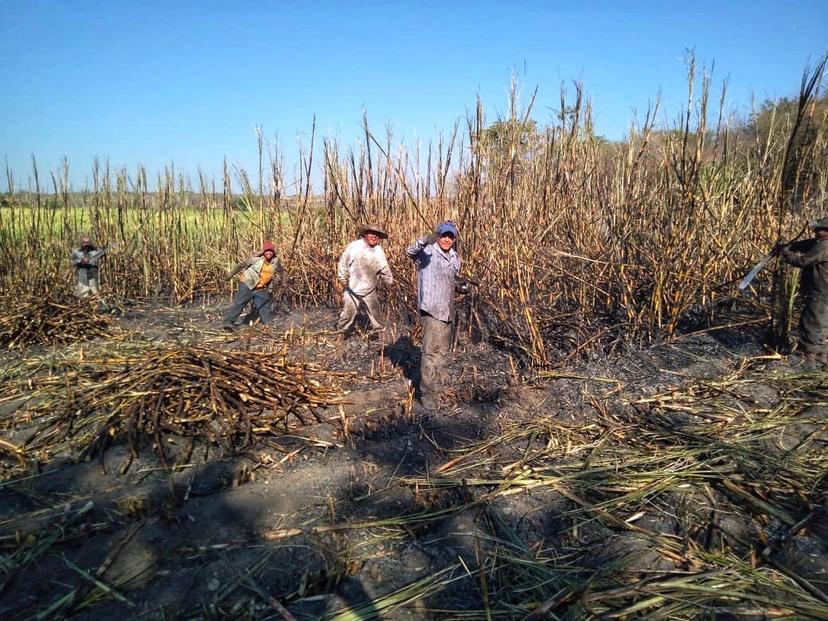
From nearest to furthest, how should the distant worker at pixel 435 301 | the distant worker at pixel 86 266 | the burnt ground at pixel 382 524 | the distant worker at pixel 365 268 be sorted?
the burnt ground at pixel 382 524 → the distant worker at pixel 435 301 → the distant worker at pixel 365 268 → the distant worker at pixel 86 266

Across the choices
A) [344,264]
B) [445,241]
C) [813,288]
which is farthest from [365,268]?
[813,288]

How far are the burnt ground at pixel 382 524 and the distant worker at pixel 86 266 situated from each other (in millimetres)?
3997

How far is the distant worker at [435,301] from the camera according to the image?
164 inches

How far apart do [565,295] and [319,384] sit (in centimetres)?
262

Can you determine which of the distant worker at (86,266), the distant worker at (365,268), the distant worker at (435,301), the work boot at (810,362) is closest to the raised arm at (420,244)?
the distant worker at (435,301)

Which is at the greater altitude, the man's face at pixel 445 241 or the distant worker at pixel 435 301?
the man's face at pixel 445 241

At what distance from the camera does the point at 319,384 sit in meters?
4.29

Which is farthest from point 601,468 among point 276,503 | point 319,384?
point 319,384

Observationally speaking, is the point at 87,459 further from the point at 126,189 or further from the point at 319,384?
the point at 126,189

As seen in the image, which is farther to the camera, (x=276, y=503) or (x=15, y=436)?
(x=15, y=436)

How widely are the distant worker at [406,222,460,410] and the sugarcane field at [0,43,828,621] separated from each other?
24 millimetres

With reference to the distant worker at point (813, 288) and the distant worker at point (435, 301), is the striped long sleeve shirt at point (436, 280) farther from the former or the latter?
the distant worker at point (813, 288)

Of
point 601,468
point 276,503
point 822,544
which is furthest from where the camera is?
point 601,468

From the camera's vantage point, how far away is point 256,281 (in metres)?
6.55
